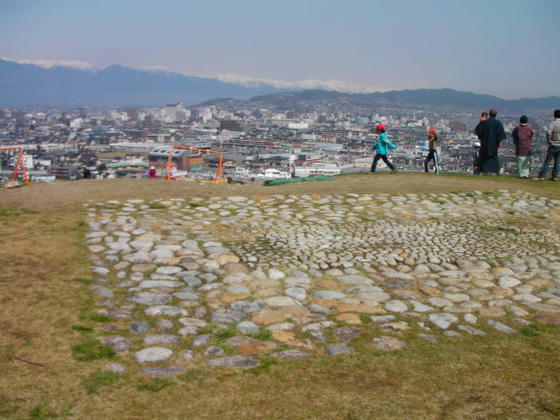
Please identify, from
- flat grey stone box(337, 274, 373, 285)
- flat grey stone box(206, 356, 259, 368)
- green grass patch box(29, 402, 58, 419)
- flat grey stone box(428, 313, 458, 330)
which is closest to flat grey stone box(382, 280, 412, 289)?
flat grey stone box(337, 274, 373, 285)

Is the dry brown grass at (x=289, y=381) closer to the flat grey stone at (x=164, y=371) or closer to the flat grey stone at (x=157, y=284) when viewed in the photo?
the flat grey stone at (x=164, y=371)

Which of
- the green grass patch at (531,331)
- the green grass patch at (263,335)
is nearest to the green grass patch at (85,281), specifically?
the green grass patch at (263,335)

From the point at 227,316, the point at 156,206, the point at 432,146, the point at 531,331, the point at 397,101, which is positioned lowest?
the point at 227,316

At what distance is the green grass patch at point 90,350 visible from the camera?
3627 mm

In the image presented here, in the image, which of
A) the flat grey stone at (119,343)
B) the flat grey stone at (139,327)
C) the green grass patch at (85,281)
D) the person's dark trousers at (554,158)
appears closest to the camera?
the flat grey stone at (119,343)

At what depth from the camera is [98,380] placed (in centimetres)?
331

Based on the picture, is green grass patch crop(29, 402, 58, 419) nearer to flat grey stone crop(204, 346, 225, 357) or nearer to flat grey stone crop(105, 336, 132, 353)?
flat grey stone crop(105, 336, 132, 353)

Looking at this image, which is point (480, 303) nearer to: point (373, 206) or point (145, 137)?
point (373, 206)

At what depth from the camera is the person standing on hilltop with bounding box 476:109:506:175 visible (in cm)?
1514

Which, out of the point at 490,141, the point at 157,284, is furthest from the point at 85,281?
the point at 490,141

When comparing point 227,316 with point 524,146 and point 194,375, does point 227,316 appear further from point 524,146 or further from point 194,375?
point 524,146

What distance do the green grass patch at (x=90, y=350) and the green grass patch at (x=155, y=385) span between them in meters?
0.55

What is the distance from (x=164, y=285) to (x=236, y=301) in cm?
100

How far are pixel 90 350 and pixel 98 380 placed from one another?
0.50m
